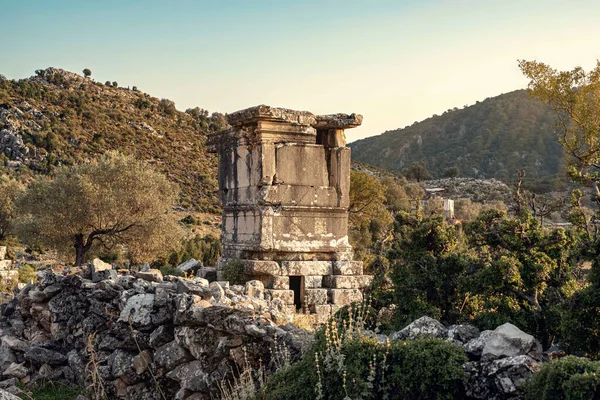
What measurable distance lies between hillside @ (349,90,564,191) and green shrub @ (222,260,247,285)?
139 feet

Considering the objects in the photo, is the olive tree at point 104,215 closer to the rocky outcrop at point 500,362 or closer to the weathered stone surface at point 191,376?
the weathered stone surface at point 191,376

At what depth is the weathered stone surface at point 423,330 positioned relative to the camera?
468 cm

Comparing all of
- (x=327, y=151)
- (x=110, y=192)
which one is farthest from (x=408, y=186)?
(x=327, y=151)

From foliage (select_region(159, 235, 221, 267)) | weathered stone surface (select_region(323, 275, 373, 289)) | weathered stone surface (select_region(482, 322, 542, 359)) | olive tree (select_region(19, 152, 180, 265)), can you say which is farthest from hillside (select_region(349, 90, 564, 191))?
weathered stone surface (select_region(482, 322, 542, 359))

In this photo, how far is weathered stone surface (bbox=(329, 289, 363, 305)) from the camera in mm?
11312

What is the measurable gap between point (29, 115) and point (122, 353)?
3907 centimetres

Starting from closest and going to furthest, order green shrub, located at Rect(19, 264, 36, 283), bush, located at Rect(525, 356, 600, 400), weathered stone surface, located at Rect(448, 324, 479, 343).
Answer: bush, located at Rect(525, 356, 600, 400) < weathered stone surface, located at Rect(448, 324, 479, 343) < green shrub, located at Rect(19, 264, 36, 283)

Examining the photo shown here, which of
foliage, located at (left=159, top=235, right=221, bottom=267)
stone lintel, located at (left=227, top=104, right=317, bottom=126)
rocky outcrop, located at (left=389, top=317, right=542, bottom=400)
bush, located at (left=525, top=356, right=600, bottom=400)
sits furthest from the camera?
foliage, located at (left=159, top=235, right=221, bottom=267)

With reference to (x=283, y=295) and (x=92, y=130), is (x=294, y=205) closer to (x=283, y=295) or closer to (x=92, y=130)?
(x=283, y=295)

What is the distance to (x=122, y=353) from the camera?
251 inches

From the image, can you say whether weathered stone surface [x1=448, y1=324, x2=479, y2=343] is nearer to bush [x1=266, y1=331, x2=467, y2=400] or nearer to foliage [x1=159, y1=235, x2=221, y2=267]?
bush [x1=266, y1=331, x2=467, y2=400]

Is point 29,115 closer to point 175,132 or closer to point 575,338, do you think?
point 175,132

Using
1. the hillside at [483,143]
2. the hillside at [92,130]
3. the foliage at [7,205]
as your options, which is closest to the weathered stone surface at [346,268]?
the foliage at [7,205]

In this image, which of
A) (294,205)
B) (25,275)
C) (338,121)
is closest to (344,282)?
(294,205)
